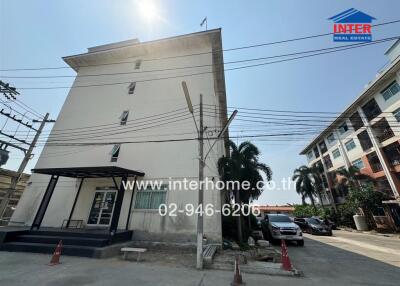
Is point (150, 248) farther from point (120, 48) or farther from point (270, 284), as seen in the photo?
point (120, 48)

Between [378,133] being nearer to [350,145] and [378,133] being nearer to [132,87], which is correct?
[350,145]

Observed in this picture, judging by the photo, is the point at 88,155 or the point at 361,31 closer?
the point at 361,31

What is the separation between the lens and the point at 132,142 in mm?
12430

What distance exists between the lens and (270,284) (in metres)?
4.94

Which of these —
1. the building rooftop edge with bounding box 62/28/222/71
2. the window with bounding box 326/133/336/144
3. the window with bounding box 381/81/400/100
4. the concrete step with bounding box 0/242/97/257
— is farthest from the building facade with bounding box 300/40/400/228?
the concrete step with bounding box 0/242/97/257

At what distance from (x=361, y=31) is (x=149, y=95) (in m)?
12.8

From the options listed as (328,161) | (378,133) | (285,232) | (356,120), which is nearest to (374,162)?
(378,133)

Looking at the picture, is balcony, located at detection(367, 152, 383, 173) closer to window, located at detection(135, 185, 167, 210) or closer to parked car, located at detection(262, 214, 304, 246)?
parked car, located at detection(262, 214, 304, 246)

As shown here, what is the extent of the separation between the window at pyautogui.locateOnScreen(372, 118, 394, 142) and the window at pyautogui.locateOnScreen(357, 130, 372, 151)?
184cm

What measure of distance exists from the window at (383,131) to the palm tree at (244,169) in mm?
21735

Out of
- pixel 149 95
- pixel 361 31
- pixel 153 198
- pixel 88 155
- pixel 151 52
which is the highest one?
pixel 151 52

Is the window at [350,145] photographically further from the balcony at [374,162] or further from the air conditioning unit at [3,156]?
the air conditioning unit at [3,156]

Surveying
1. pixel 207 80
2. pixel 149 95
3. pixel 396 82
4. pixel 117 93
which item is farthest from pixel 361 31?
pixel 396 82

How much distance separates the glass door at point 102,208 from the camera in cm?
1102
